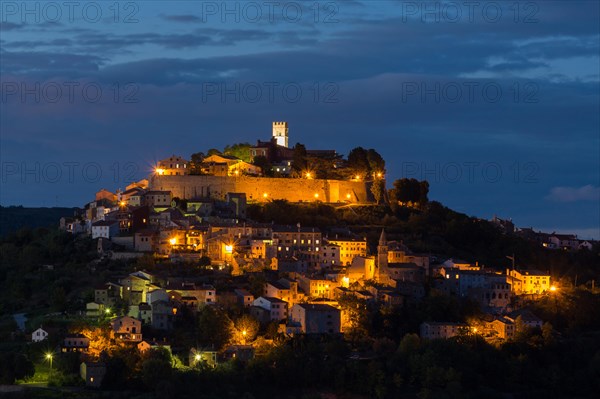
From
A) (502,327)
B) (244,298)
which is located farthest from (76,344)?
(502,327)

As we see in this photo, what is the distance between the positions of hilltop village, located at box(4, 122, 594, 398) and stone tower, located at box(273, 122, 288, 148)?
8312mm

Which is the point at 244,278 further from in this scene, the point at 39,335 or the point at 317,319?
the point at 39,335

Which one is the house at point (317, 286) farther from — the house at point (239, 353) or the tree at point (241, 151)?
the tree at point (241, 151)

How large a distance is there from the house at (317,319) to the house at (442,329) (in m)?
3.36

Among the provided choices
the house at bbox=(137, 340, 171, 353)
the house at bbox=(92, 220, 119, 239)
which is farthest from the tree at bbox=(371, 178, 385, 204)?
the house at bbox=(137, 340, 171, 353)

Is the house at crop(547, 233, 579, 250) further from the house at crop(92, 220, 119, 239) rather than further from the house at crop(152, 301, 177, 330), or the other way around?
the house at crop(152, 301, 177, 330)

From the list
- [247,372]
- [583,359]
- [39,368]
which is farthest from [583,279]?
[39,368]

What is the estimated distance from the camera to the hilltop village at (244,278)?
46312mm

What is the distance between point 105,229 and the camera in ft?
186

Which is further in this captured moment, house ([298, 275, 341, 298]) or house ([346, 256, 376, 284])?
house ([346, 256, 376, 284])

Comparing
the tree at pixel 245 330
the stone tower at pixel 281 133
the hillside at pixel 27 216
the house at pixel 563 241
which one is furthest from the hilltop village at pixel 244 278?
the hillside at pixel 27 216

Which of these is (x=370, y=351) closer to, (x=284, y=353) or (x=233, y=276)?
(x=284, y=353)

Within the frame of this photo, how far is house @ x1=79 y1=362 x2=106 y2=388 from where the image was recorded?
43.4 meters

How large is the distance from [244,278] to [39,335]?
28.8ft
